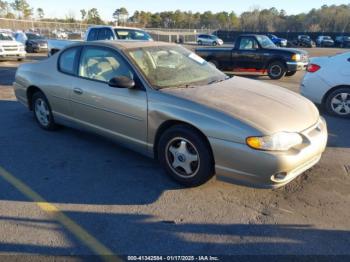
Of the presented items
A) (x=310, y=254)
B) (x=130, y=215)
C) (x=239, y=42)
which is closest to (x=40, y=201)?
(x=130, y=215)

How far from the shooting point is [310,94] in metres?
6.89

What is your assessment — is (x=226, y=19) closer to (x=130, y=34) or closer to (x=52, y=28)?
(x=52, y=28)

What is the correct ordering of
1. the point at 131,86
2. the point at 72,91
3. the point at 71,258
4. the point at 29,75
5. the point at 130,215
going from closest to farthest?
1. the point at 71,258
2. the point at 130,215
3. the point at 131,86
4. the point at 72,91
5. the point at 29,75

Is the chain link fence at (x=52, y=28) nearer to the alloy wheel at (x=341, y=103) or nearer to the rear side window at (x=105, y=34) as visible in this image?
the rear side window at (x=105, y=34)

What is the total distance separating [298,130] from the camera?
331 cm

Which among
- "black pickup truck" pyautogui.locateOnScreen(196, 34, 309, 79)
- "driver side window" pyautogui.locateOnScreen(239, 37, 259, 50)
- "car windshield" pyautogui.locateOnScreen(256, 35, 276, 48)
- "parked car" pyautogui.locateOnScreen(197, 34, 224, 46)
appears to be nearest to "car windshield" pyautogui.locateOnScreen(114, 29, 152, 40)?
"black pickup truck" pyautogui.locateOnScreen(196, 34, 309, 79)

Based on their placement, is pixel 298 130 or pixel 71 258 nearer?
pixel 71 258

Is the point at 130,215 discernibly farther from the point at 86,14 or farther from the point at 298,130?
the point at 86,14

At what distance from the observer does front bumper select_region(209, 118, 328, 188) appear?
10.2ft

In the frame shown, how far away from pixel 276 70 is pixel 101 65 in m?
9.41

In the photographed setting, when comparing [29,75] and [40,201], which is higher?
[29,75]

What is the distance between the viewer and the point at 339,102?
6.65 metres

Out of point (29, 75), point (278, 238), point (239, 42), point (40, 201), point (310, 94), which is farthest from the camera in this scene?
point (239, 42)

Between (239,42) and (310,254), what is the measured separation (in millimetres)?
11281
